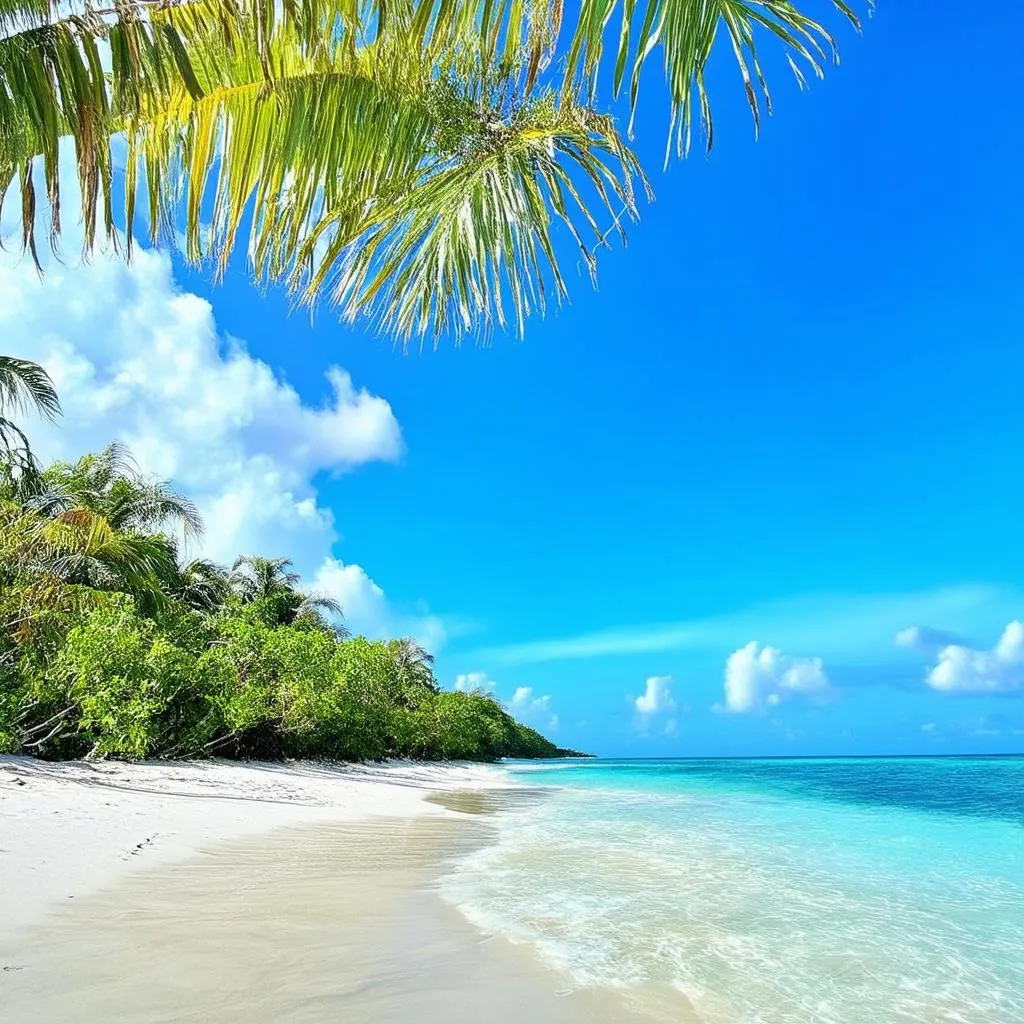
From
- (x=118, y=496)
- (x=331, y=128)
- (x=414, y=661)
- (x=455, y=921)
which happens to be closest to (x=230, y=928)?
(x=455, y=921)

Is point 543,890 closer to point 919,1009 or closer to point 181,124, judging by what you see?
point 919,1009

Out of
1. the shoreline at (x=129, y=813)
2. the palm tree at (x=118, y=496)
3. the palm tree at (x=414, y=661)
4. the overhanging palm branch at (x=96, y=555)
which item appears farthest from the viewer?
the palm tree at (x=414, y=661)

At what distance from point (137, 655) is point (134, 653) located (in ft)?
0.38

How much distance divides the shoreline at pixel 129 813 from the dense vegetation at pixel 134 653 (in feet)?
3.11

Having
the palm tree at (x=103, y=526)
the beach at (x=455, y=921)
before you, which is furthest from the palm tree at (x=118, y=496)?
the beach at (x=455, y=921)

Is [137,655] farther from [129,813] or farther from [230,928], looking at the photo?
[230,928]

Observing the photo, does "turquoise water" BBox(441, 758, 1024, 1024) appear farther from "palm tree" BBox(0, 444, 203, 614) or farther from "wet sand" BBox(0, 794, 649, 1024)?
"palm tree" BBox(0, 444, 203, 614)

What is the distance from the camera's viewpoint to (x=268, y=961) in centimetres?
338

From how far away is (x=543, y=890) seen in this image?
5.88 meters

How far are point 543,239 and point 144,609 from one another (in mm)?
16192

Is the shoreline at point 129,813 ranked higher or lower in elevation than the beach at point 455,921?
higher

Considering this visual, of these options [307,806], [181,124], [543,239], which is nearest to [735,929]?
[543,239]

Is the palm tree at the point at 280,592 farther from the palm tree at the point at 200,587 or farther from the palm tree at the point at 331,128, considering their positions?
the palm tree at the point at 331,128

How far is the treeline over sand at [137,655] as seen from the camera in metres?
10.3
